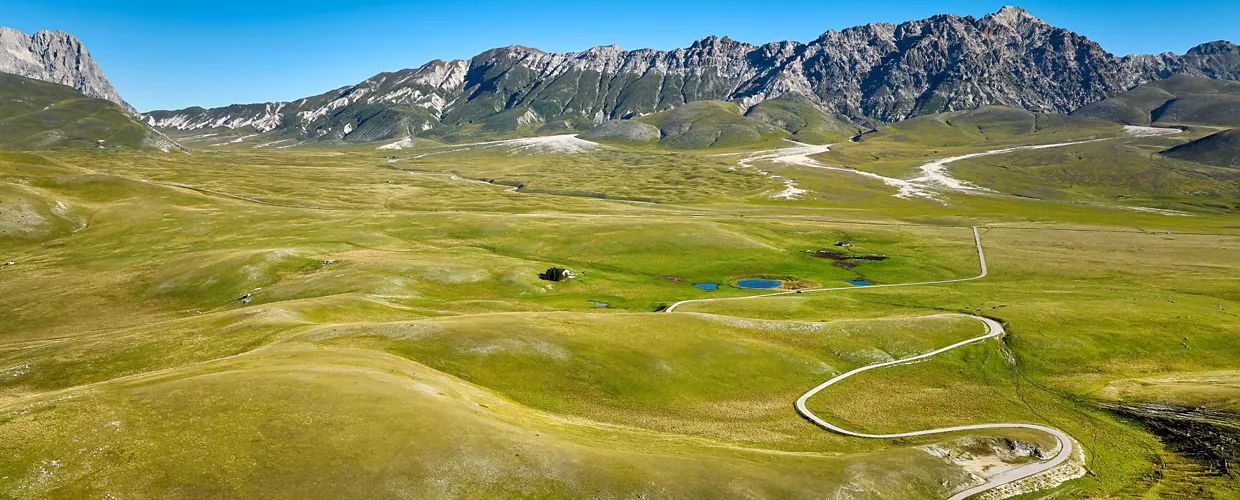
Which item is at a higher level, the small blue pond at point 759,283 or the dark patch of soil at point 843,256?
the dark patch of soil at point 843,256

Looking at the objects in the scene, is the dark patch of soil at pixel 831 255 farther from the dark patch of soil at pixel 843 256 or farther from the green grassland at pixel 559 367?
the green grassland at pixel 559 367

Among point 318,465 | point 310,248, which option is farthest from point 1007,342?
point 310,248

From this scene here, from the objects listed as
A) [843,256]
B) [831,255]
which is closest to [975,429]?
[843,256]

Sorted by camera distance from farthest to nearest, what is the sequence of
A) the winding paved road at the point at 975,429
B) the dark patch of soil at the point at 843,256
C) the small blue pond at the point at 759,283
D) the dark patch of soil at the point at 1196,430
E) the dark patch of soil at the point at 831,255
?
the dark patch of soil at the point at 831,255
the dark patch of soil at the point at 843,256
the small blue pond at the point at 759,283
the dark patch of soil at the point at 1196,430
the winding paved road at the point at 975,429

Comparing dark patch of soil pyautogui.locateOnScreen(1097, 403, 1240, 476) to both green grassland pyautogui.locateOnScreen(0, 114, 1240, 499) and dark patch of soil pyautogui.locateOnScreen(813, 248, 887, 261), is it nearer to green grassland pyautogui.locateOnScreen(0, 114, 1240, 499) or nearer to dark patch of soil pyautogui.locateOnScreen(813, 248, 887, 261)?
green grassland pyautogui.locateOnScreen(0, 114, 1240, 499)

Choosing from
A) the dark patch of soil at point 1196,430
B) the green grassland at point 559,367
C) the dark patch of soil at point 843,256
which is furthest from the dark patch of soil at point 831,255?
the dark patch of soil at point 1196,430

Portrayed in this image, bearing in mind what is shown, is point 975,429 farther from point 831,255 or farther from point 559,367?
point 831,255
